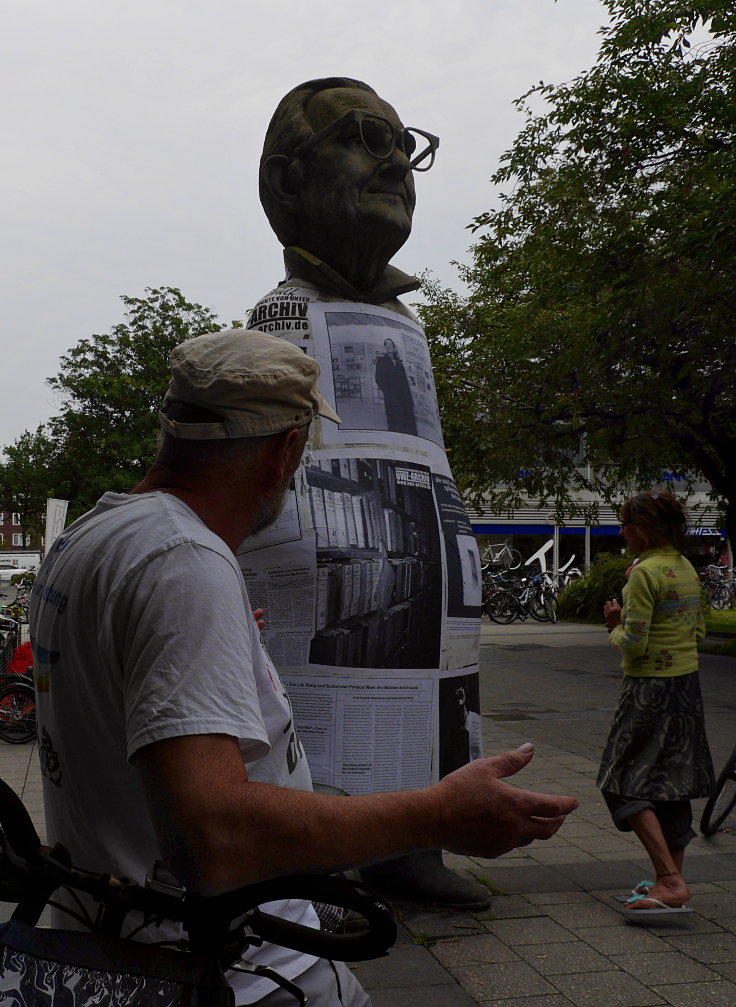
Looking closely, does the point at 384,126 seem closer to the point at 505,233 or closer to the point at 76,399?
the point at 505,233

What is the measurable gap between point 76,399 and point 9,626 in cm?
1987

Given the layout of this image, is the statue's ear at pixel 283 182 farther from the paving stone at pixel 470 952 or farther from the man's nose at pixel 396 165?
the paving stone at pixel 470 952

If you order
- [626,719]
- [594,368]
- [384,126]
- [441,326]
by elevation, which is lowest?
[626,719]

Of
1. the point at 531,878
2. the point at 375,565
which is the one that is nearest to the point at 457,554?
the point at 375,565

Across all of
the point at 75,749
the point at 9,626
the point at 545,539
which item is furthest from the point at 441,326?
the point at 545,539

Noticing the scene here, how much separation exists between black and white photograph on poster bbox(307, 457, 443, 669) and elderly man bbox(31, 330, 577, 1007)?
1564 millimetres

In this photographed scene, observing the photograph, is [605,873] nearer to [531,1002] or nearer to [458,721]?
[531,1002]

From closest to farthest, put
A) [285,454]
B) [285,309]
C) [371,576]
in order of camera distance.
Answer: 1. [285,454]
2. [371,576]
3. [285,309]

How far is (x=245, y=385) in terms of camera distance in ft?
4.28

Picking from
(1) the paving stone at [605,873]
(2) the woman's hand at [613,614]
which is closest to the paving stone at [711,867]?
(1) the paving stone at [605,873]

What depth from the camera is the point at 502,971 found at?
323cm

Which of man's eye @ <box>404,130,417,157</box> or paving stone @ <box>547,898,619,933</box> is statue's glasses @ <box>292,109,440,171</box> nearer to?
man's eye @ <box>404,130,417,157</box>

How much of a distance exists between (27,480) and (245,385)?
3580 cm

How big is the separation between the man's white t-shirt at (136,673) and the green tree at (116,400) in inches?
998
